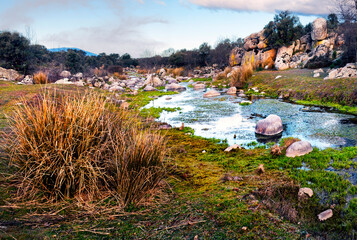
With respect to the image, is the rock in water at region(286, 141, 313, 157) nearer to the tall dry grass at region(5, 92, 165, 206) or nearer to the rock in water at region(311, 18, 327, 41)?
the tall dry grass at region(5, 92, 165, 206)

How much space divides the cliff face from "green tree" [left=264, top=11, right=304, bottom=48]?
0.60 m

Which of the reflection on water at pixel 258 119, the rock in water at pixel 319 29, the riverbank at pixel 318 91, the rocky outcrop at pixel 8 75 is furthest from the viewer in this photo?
the rock in water at pixel 319 29

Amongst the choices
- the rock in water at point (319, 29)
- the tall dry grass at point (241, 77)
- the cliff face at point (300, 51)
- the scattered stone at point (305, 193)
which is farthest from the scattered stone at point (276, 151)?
the rock in water at point (319, 29)

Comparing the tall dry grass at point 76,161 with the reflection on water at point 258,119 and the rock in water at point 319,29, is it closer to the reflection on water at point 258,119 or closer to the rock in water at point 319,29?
the reflection on water at point 258,119

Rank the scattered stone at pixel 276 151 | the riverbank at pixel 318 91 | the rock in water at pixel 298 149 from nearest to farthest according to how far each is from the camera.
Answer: the rock in water at pixel 298 149 < the scattered stone at pixel 276 151 < the riverbank at pixel 318 91

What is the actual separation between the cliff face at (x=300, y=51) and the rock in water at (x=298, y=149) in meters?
17.0

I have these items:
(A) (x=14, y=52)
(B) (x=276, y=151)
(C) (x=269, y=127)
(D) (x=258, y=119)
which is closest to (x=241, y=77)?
(D) (x=258, y=119)

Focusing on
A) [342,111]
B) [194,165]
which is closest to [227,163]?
[194,165]

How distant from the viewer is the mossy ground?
2.78 m

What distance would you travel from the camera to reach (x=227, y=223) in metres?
3.00

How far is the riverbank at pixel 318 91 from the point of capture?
1025 centimetres

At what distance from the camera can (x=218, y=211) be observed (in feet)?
10.8

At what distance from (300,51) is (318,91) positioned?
14444 mm

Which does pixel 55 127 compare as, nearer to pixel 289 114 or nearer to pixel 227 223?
pixel 227 223
